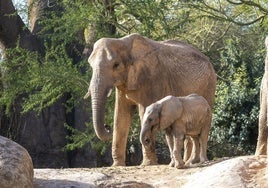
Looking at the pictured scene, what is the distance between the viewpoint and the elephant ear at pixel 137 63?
1238 cm

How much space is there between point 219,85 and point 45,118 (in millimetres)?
4578

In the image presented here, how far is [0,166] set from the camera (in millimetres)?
9023

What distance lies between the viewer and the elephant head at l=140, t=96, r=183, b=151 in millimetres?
10742

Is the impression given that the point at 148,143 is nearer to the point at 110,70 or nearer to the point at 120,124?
the point at 110,70

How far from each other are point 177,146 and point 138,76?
196 cm

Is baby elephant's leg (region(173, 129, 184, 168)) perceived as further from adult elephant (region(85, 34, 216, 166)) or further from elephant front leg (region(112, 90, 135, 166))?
elephant front leg (region(112, 90, 135, 166))

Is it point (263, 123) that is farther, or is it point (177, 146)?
point (177, 146)

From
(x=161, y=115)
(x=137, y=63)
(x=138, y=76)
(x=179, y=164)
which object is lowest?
(x=179, y=164)

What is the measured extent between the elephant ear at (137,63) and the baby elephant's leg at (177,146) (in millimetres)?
1722

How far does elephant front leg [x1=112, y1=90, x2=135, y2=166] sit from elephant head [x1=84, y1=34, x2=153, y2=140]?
0.36 metres

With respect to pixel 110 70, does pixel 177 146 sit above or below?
below

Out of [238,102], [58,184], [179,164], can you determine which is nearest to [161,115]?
[179,164]

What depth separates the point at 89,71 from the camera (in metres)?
16.9

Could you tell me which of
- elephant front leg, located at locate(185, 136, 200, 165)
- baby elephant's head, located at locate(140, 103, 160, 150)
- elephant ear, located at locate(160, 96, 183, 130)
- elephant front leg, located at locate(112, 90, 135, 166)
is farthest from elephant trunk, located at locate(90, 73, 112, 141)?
elephant ear, located at locate(160, 96, 183, 130)
